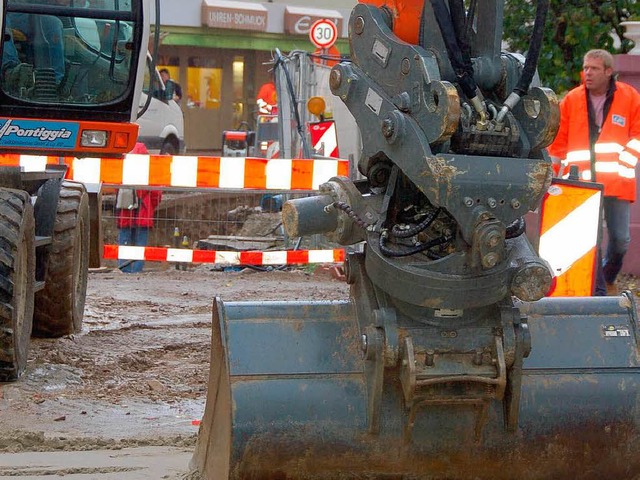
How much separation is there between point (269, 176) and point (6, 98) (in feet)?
12.9

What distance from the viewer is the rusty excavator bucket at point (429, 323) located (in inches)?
151

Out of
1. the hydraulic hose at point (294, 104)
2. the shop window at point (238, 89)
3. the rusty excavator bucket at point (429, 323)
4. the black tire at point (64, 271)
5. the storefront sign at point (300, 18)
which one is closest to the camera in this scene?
the rusty excavator bucket at point (429, 323)

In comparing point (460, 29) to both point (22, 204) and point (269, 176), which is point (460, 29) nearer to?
point (22, 204)

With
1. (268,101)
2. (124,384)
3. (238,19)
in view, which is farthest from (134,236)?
(238,19)

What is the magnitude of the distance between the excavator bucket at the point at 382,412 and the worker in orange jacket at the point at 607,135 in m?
5.01

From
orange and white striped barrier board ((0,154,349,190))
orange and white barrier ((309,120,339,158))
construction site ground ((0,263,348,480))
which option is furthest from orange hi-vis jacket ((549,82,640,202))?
orange and white barrier ((309,120,339,158))

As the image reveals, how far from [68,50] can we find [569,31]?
7.39 meters

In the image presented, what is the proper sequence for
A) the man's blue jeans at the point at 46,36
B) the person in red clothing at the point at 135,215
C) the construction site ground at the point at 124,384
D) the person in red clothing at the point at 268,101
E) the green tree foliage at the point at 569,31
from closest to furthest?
the construction site ground at the point at 124,384 → the man's blue jeans at the point at 46,36 → the person in red clothing at the point at 135,215 → the green tree foliage at the point at 569,31 → the person in red clothing at the point at 268,101

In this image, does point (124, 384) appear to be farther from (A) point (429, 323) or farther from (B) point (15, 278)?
(A) point (429, 323)

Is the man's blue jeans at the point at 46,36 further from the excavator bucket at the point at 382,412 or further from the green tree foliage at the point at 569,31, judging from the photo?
the green tree foliage at the point at 569,31

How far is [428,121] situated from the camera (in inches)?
149

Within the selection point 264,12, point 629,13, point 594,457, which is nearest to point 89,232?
point 594,457

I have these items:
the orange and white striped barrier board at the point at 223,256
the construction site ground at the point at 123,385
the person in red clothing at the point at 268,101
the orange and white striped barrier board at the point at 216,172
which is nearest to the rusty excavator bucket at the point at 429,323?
the construction site ground at the point at 123,385

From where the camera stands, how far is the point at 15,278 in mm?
6660
